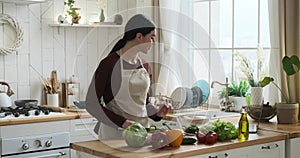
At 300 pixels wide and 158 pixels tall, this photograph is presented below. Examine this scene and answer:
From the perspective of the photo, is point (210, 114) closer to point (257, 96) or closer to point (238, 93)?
point (238, 93)

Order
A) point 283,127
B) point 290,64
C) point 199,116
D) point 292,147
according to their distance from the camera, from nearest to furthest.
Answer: point 292,147
point 283,127
point 290,64
point 199,116

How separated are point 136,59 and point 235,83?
1533 millimetres

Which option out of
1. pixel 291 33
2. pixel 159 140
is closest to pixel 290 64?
pixel 291 33

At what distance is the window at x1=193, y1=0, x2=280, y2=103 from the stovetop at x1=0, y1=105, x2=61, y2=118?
1.53 m

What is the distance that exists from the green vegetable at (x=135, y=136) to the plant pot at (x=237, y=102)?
180 cm

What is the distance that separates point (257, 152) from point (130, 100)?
87 centimetres

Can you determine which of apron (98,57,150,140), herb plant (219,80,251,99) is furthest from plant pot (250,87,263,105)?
apron (98,57,150,140)

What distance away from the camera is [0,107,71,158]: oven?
4012 mm

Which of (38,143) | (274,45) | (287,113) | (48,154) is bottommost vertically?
(48,154)

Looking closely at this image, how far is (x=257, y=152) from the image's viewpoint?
10.3 ft

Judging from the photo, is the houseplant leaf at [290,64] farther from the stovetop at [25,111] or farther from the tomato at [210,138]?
the stovetop at [25,111]

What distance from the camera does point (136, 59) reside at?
334 centimetres

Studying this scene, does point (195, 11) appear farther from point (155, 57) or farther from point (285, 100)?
point (285, 100)

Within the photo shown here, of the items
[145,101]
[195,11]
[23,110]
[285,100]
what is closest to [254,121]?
[285,100]
